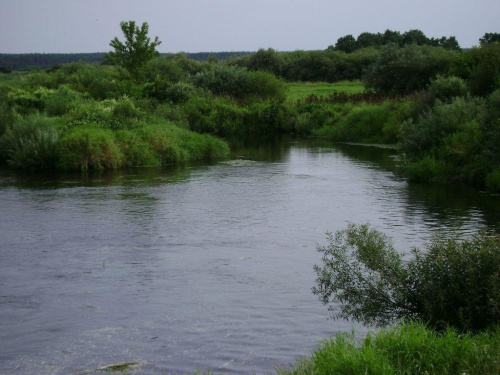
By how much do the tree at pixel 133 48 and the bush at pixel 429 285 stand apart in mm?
43996

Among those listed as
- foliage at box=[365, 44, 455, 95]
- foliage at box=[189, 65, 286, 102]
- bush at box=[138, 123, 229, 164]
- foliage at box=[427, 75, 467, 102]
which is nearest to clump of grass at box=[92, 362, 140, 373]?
bush at box=[138, 123, 229, 164]

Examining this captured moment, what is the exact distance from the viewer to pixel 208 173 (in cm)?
2803

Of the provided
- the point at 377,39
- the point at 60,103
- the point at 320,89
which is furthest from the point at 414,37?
the point at 60,103

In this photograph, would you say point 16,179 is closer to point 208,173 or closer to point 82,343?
point 208,173

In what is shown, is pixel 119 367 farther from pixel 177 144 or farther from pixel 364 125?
pixel 364 125

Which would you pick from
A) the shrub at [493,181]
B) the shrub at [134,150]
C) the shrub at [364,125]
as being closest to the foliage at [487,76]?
the shrub at [364,125]

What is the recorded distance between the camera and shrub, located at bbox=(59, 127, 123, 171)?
2817cm

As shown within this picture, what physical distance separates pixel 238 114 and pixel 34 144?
912 inches

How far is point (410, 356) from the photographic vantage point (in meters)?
7.61

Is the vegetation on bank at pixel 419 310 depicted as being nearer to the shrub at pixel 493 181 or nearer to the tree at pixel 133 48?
the shrub at pixel 493 181

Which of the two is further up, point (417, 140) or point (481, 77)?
point (481, 77)

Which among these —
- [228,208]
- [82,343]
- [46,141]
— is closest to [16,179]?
[46,141]

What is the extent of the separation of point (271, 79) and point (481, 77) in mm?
24868

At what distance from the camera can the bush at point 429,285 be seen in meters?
8.89
